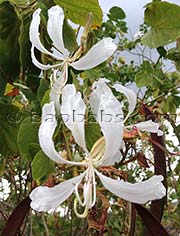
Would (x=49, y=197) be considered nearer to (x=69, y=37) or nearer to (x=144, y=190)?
(x=144, y=190)

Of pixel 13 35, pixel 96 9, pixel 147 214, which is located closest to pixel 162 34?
pixel 96 9

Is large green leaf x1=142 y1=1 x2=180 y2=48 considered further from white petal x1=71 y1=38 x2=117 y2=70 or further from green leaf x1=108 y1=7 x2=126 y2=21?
green leaf x1=108 y1=7 x2=126 y2=21

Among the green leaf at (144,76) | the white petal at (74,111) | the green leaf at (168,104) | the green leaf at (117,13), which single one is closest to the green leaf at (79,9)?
the white petal at (74,111)

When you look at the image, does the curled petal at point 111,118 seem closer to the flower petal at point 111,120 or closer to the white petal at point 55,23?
the flower petal at point 111,120

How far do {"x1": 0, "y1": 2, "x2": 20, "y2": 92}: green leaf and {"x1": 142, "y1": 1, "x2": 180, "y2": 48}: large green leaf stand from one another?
21 centimetres

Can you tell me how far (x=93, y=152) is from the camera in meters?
0.44

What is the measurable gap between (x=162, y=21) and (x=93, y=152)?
34 centimetres

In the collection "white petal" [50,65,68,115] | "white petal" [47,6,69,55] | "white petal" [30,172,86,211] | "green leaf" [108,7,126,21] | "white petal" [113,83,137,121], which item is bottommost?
"white petal" [30,172,86,211]

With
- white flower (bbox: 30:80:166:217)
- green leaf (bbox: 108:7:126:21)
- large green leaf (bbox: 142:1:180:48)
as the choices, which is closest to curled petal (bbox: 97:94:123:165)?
white flower (bbox: 30:80:166:217)

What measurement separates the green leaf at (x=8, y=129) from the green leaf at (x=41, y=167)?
11 cm

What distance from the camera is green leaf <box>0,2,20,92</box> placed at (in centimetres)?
60

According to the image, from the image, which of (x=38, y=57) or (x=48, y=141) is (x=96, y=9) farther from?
(x=48, y=141)

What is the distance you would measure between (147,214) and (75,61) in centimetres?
17

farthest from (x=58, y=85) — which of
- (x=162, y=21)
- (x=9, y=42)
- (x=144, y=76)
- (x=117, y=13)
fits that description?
(x=117, y=13)
